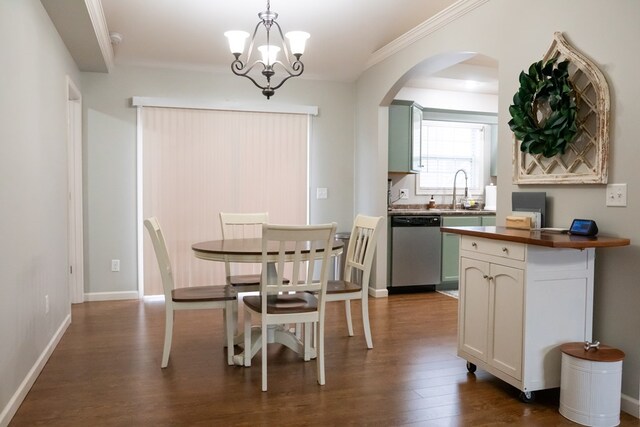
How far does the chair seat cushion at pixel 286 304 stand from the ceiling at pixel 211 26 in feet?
7.13

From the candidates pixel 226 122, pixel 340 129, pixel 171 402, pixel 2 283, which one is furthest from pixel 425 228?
pixel 2 283

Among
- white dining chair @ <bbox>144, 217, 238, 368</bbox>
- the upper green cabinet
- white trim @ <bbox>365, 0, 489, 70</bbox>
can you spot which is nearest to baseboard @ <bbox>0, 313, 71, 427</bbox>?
white dining chair @ <bbox>144, 217, 238, 368</bbox>

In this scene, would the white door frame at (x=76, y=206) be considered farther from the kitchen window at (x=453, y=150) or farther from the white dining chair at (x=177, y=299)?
the kitchen window at (x=453, y=150)

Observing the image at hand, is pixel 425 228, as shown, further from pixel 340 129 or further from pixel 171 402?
pixel 171 402

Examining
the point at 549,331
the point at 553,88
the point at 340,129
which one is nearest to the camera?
the point at 549,331

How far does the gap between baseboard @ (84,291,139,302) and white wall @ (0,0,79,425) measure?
1126 mm

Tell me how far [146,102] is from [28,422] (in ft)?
11.0

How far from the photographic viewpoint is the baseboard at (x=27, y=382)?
2236 millimetres

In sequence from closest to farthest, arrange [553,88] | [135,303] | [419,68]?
1. [553,88]
2. [419,68]
3. [135,303]

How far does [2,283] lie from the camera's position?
7.44 feet

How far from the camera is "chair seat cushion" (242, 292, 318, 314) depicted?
273cm

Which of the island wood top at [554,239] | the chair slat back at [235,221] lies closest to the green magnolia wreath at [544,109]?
the island wood top at [554,239]

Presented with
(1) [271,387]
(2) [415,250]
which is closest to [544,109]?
(1) [271,387]

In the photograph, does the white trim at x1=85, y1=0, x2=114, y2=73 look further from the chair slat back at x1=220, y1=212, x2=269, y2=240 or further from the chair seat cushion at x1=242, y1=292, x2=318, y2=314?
the chair seat cushion at x1=242, y1=292, x2=318, y2=314
